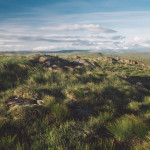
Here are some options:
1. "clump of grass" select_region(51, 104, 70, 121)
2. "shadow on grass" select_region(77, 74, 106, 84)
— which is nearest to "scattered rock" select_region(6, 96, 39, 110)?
"clump of grass" select_region(51, 104, 70, 121)

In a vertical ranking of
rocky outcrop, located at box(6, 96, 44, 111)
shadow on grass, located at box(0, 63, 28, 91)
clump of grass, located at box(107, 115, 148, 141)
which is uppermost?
shadow on grass, located at box(0, 63, 28, 91)

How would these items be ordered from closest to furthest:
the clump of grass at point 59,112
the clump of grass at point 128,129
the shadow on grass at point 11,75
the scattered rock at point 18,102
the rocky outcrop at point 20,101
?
the clump of grass at point 128,129, the clump of grass at point 59,112, the scattered rock at point 18,102, the rocky outcrop at point 20,101, the shadow on grass at point 11,75

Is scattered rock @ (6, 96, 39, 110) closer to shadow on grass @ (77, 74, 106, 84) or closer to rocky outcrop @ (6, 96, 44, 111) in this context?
rocky outcrop @ (6, 96, 44, 111)

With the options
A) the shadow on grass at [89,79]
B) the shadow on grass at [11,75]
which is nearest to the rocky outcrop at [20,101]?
the shadow on grass at [11,75]

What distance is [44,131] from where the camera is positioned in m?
3.61

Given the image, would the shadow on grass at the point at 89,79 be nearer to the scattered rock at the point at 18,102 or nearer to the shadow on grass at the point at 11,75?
the shadow on grass at the point at 11,75

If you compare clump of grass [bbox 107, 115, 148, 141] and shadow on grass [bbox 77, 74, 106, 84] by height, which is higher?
shadow on grass [bbox 77, 74, 106, 84]

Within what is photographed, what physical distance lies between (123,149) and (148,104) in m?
4.31

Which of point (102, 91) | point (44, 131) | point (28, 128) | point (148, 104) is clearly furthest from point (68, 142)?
point (148, 104)

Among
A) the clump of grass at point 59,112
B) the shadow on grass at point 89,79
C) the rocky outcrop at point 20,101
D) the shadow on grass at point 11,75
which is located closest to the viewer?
the clump of grass at point 59,112

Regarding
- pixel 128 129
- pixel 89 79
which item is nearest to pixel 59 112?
pixel 128 129

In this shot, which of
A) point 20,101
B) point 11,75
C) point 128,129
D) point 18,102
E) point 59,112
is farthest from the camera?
point 11,75

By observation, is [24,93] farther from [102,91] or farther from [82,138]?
[102,91]

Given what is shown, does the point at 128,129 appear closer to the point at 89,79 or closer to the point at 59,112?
the point at 59,112
